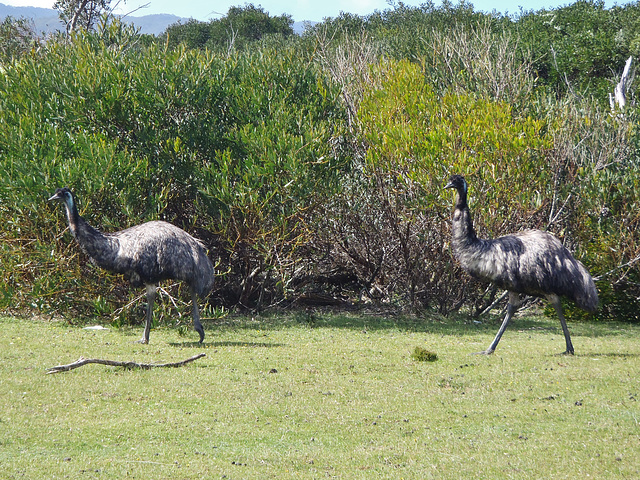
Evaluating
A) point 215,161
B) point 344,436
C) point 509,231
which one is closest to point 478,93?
point 509,231

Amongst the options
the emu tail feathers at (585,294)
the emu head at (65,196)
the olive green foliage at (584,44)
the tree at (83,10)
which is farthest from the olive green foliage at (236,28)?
the emu tail feathers at (585,294)

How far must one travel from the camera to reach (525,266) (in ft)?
45.4

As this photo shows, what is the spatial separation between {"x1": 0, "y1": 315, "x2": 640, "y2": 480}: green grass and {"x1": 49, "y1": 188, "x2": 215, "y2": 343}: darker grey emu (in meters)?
1.26

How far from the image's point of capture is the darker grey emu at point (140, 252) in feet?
46.4

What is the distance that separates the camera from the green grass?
8.00m

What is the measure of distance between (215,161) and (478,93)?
6.62m

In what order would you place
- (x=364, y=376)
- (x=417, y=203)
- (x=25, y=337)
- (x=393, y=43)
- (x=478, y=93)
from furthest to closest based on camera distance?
1. (x=393, y=43)
2. (x=478, y=93)
3. (x=417, y=203)
4. (x=25, y=337)
5. (x=364, y=376)

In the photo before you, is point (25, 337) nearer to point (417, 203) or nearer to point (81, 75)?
point (81, 75)

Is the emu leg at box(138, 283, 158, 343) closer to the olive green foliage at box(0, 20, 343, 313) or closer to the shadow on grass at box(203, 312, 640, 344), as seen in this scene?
the olive green foliage at box(0, 20, 343, 313)

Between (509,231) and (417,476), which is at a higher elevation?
(509,231)

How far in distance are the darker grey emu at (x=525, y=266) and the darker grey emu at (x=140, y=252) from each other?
15.9 feet

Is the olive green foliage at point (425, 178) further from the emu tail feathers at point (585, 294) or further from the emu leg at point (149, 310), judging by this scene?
the emu leg at point (149, 310)

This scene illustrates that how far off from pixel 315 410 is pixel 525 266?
5.46 metres

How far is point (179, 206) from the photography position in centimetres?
1822
